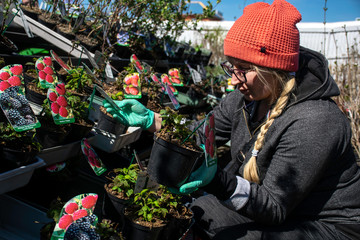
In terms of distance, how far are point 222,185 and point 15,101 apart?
104 centimetres

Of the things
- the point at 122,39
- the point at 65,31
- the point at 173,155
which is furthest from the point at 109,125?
the point at 65,31

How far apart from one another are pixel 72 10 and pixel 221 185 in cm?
357

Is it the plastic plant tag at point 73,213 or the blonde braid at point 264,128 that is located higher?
the blonde braid at point 264,128

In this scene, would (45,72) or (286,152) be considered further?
(45,72)

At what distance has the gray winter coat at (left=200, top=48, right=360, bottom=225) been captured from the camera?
1649mm

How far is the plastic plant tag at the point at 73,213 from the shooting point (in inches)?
54.4

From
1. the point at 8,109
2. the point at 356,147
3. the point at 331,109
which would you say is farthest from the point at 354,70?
the point at 8,109

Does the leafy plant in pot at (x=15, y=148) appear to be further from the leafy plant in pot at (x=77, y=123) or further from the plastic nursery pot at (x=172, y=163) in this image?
the plastic nursery pot at (x=172, y=163)

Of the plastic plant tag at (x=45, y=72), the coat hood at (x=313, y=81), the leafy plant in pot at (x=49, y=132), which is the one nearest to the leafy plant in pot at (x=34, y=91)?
the plastic plant tag at (x=45, y=72)

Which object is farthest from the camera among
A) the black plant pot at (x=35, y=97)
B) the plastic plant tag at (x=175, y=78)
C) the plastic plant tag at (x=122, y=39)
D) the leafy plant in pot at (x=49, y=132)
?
the plastic plant tag at (x=122, y=39)

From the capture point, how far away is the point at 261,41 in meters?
1.76

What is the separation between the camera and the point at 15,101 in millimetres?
1517

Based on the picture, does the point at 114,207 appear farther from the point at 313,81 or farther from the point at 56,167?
the point at 313,81

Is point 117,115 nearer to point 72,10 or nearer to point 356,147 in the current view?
point 72,10
